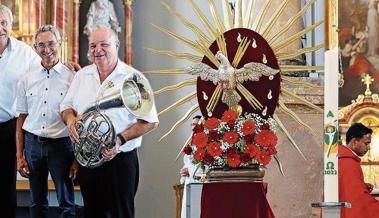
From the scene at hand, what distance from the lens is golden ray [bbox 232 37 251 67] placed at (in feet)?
15.6

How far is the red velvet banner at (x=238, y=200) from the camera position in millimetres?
4445

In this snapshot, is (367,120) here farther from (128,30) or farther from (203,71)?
(203,71)

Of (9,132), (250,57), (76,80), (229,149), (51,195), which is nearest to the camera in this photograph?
(229,149)

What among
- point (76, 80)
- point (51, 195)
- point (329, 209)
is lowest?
point (51, 195)

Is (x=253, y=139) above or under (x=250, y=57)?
under

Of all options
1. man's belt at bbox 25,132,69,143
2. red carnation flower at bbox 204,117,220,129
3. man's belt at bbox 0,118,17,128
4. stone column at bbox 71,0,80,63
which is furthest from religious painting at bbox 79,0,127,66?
A: red carnation flower at bbox 204,117,220,129

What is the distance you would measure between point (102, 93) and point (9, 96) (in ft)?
3.55

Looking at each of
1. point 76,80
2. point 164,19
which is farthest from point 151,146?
point 76,80

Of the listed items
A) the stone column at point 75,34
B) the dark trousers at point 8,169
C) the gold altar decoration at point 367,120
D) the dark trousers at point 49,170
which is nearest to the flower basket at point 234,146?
the dark trousers at point 49,170

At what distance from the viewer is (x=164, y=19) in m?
11.0

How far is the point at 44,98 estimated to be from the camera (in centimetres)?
557

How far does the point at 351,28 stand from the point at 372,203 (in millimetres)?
4650

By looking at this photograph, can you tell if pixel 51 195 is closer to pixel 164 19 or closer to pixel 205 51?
pixel 164 19

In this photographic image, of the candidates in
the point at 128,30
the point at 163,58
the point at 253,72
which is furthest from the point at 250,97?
the point at 163,58
